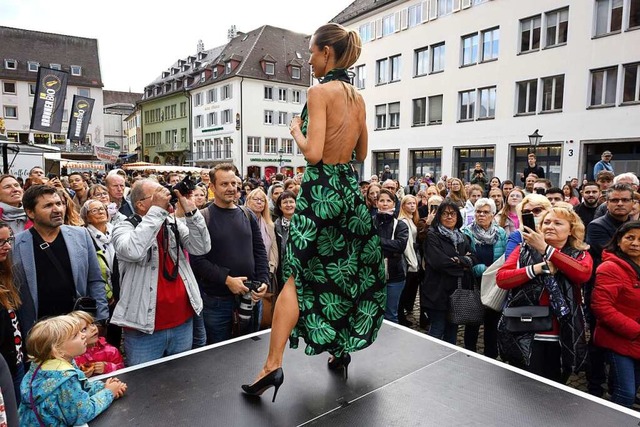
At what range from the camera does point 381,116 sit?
30969mm

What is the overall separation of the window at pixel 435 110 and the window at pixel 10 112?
139ft

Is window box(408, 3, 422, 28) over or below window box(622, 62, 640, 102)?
over

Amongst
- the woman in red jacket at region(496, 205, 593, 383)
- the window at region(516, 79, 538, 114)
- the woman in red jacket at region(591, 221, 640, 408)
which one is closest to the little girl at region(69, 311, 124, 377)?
the woman in red jacket at region(496, 205, 593, 383)

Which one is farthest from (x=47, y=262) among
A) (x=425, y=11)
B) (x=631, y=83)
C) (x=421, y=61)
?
(x=425, y=11)

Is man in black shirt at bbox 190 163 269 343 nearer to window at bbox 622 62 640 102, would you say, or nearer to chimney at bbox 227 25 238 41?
window at bbox 622 62 640 102

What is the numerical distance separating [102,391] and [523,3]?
83.4ft

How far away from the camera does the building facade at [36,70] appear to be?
46.2 metres

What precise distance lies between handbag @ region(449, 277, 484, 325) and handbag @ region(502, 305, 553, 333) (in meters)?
1.02

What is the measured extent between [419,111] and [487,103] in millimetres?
4816

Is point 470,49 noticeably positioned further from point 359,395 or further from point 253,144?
point 253,144

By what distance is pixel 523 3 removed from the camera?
22297 millimetres

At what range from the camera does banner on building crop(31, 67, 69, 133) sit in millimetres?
14383

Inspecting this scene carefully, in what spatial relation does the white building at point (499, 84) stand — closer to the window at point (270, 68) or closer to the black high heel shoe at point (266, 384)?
the window at point (270, 68)

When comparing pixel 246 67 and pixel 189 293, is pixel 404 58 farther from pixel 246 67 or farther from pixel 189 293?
pixel 189 293
